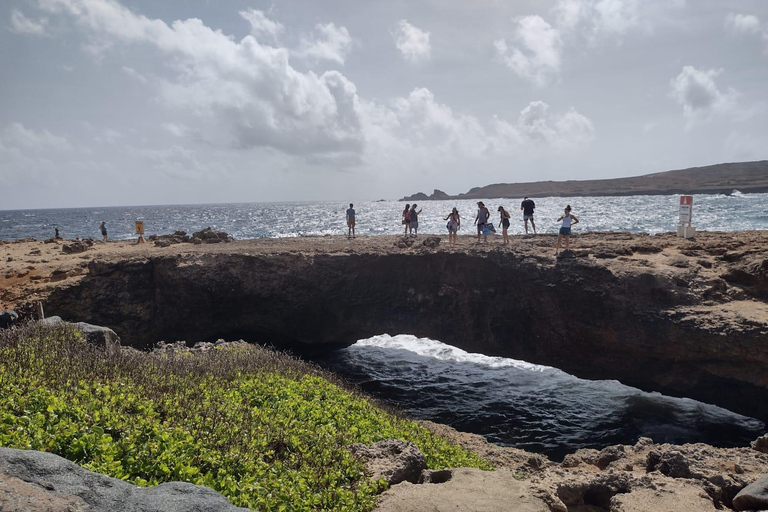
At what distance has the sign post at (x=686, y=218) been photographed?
19500 millimetres

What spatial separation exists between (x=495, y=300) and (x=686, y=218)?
30.2 ft

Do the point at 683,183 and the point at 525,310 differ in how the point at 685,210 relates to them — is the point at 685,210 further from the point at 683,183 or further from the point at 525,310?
the point at 683,183

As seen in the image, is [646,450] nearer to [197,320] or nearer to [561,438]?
[561,438]

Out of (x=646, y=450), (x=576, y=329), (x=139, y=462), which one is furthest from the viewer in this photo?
(x=576, y=329)

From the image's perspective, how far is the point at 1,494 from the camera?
9.27ft

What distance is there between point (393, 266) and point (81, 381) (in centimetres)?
1419

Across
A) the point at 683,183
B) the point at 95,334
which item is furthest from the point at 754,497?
the point at 683,183

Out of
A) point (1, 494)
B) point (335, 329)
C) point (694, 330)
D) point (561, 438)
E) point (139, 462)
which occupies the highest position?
point (1, 494)

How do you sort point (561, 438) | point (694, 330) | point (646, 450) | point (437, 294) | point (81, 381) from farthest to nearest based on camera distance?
1. point (437, 294)
2. point (561, 438)
3. point (694, 330)
4. point (646, 450)
5. point (81, 381)

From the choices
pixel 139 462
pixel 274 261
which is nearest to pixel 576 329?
pixel 274 261

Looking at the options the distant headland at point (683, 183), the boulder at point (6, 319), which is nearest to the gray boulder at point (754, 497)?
the boulder at point (6, 319)

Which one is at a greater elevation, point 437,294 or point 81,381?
point 81,381

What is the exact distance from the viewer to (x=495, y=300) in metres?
18.3

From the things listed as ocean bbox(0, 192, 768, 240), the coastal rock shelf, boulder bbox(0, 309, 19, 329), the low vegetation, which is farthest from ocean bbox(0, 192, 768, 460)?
ocean bbox(0, 192, 768, 240)
